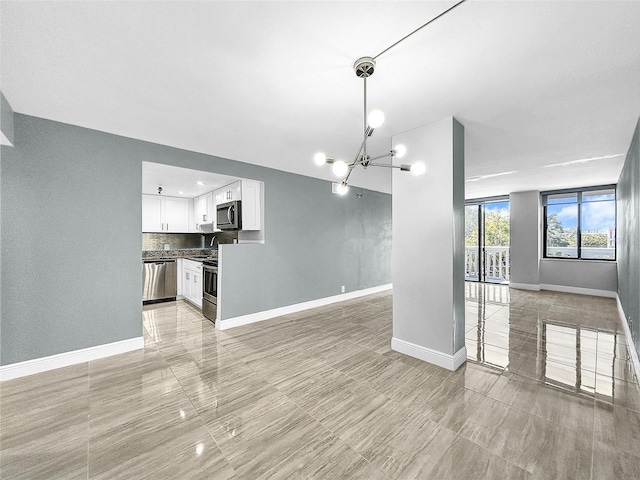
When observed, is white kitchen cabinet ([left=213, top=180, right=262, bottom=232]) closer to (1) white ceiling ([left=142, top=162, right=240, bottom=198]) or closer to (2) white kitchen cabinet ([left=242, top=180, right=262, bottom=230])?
(2) white kitchen cabinet ([left=242, top=180, right=262, bottom=230])

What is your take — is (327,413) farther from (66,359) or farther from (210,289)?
(210,289)

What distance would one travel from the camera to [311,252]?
5.01 metres

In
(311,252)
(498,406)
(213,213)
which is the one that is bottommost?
(498,406)

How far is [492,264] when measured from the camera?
7.77m

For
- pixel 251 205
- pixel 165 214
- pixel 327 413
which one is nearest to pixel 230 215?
pixel 251 205

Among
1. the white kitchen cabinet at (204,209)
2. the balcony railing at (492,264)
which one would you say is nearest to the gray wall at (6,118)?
the white kitchen cabinet at (204,209)

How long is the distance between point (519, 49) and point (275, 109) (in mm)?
1903

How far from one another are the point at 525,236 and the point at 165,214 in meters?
8.89

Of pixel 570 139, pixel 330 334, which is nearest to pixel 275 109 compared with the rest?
pixel 330 334

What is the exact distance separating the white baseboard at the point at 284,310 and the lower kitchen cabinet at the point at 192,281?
1.16m

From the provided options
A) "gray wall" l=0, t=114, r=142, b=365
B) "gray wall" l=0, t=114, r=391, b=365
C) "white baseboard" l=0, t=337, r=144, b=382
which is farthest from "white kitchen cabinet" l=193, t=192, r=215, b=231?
"white baseboard" l=0, t=337, r=144, b=382

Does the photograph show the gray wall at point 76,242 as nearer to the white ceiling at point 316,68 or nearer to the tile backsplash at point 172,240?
the white ceiling at point 316,68

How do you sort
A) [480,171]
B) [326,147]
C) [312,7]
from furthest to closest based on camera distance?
[480,171] < [326,147] < [312,7]

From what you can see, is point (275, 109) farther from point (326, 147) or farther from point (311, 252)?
point (311, 252)
